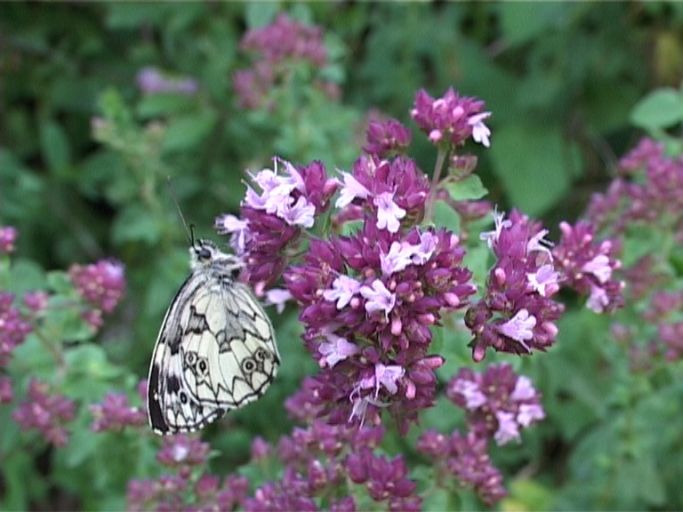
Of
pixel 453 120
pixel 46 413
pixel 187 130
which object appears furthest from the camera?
pixel 187 130

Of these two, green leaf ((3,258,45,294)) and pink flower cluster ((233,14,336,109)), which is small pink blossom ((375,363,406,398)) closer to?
green leaf ((3,258,45,294))

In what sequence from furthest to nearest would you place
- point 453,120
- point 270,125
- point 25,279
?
point 270,125, point 25,279, point 453,120

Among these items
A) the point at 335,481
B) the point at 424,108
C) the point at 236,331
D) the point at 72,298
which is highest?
the point at 72,298

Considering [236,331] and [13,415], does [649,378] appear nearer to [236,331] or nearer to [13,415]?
[236,331]

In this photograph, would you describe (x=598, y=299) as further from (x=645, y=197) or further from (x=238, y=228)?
(x=238, y=228)

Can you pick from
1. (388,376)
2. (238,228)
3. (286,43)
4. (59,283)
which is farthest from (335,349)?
(286,43)

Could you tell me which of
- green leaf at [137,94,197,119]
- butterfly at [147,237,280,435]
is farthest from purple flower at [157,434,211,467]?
green leaf at [137,94,197,119]

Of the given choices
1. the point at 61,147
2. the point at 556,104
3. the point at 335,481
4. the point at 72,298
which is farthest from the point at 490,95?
the point at 335,481
